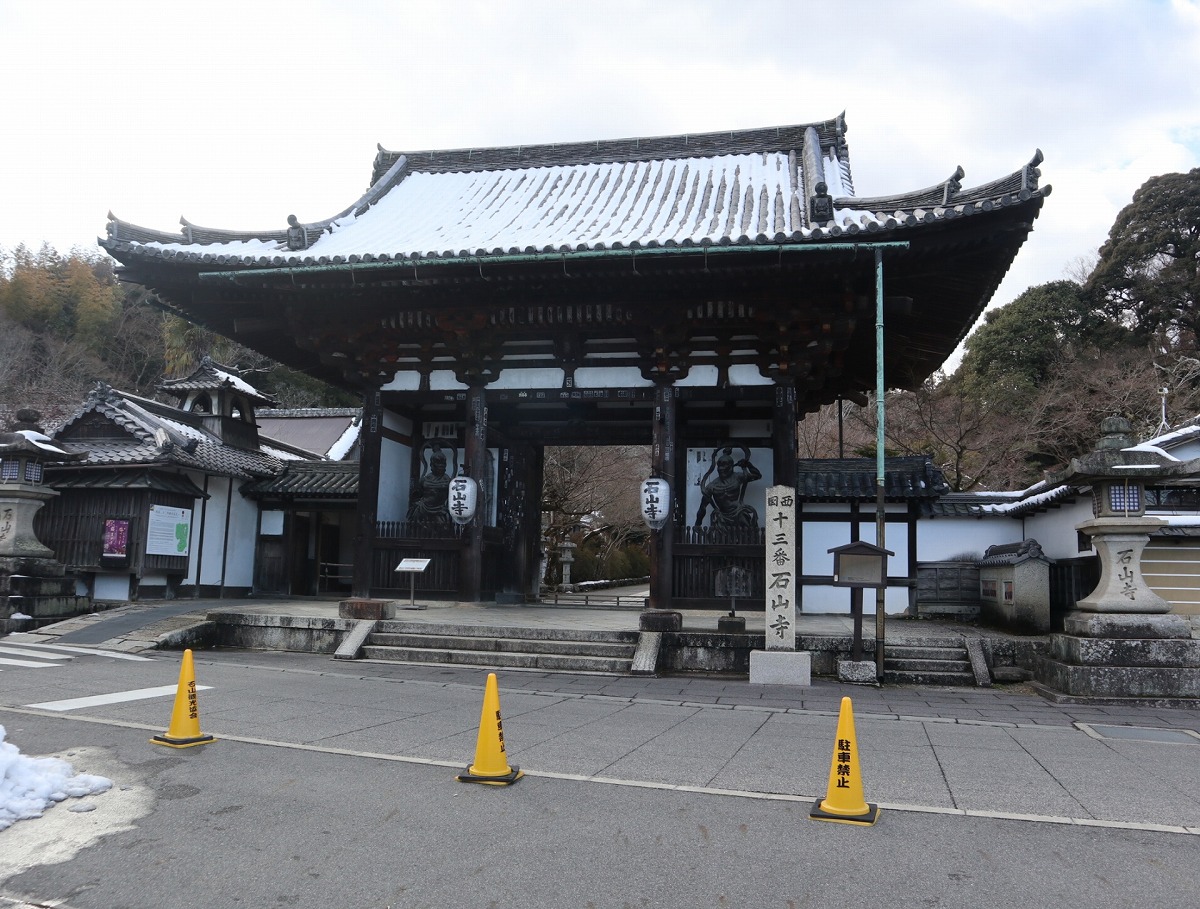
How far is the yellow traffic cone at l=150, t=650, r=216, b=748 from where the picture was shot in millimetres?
5922

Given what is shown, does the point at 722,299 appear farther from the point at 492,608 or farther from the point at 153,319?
the point at 153,319

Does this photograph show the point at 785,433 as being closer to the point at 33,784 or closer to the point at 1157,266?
the point at 33,784

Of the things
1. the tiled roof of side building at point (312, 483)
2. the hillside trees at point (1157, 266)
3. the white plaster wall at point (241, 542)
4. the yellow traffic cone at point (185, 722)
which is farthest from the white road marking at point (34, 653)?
the hillside trees at point (1157, 266)

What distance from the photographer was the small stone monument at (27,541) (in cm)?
1247

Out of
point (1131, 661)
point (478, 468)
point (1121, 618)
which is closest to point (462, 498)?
point (478, 468)

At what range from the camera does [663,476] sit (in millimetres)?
11719

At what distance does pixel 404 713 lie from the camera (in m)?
7.29

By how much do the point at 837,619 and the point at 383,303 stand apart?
8748 millimetres

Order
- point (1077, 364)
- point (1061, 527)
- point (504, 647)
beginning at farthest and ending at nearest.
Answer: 1. point (1077, 364)
2. point (1061, 527)
3. point (504, 647)

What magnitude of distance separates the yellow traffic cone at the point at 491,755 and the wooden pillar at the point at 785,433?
7535 millimetres

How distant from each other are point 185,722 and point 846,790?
15.3 feet

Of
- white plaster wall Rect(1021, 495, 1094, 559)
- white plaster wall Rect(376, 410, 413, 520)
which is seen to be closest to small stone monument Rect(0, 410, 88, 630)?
white plaster wall Rect(376, 410, 413, 520)

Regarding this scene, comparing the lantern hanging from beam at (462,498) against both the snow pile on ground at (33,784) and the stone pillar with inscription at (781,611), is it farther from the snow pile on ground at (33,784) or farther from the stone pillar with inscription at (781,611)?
the snow pile on ground at (33,784)

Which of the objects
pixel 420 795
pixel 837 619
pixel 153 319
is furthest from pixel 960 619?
pixel 153 319
